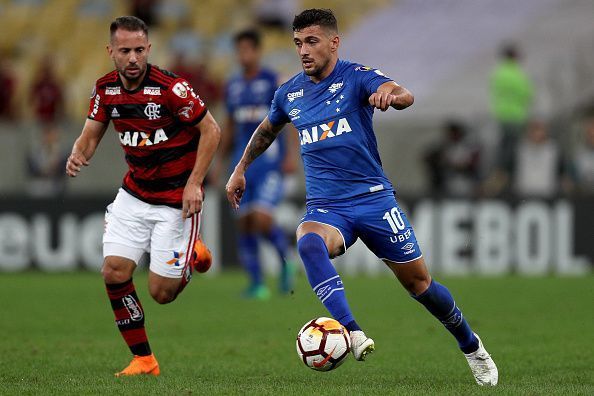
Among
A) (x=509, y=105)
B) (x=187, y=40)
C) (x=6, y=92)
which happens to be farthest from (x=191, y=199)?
(x=187, y=40)

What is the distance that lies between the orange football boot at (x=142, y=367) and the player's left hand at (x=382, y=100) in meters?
2.44

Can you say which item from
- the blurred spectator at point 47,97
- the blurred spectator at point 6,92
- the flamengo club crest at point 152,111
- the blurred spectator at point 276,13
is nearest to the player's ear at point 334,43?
the flamengo club crest at point 152,111

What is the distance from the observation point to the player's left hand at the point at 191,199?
7.82 meters

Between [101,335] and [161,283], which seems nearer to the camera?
[161,283]

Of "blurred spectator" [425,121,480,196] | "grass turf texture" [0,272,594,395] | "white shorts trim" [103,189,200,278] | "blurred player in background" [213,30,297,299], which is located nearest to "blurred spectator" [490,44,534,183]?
"blurred spectator" [425,121,480,196]

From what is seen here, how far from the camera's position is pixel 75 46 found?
77.1ft

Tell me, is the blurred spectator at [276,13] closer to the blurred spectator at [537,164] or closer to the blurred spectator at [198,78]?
the blurred spectator at [198,78]

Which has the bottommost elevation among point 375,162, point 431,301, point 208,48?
point 431,301

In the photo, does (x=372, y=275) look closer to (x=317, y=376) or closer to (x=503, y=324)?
(x=503, y=324)

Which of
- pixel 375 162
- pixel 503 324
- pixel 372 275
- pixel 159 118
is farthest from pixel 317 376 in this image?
pixel 372 275

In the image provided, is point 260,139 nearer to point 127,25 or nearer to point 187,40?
point 127,25

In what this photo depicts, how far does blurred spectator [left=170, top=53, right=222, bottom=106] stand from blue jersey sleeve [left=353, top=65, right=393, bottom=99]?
12136 mm

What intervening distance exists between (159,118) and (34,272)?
10.3 metres

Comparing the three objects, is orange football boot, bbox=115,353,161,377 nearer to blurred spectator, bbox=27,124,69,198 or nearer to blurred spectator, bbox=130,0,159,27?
blurred spectator, bbox=27,124,69,198
